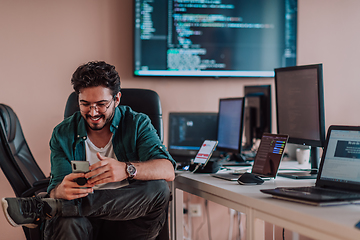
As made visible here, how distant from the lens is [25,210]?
4.11ft

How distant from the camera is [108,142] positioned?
1648 millimetres

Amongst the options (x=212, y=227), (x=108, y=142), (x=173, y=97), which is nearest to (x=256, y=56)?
(x=173, y=97)

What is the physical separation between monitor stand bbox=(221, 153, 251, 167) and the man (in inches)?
22.6

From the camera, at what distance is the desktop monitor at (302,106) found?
1.55 meters

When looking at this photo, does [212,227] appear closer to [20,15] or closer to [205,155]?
[205,155]

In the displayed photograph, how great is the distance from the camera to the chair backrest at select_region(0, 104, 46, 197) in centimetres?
168

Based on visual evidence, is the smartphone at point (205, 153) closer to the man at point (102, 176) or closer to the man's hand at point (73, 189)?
the man at point (102, 176)

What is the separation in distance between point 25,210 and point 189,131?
1.36 metres

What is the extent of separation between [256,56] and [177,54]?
0.68 meters

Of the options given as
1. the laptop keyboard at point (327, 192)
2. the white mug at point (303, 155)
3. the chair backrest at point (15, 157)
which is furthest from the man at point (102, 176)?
the white mug at point (303, 155)

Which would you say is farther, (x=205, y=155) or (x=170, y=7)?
(x=170, y=7)

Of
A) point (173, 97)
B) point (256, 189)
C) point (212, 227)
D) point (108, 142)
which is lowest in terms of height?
point (212, 227)

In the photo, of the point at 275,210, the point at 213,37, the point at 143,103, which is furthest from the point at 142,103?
the point at 213,37

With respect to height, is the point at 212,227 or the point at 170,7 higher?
the point at 170,7
